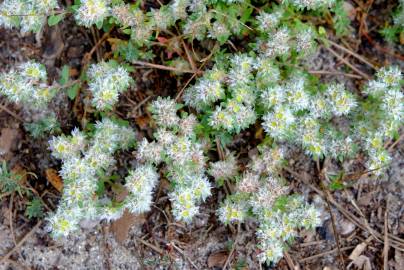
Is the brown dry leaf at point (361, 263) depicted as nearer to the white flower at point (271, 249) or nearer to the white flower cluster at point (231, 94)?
the white flower at point (271, 249)

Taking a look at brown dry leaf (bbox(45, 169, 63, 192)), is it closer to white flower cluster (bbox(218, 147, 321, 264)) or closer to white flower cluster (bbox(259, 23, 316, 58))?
white flower cluster (bbox(218, 147, 321, 264))

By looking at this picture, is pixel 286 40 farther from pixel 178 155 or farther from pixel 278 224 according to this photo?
pixel 278 224

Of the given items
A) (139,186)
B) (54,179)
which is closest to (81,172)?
(139,186)

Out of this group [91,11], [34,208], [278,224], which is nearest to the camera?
[91,11]

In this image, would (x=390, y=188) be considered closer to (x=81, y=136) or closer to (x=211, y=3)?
(x=211, y=3)

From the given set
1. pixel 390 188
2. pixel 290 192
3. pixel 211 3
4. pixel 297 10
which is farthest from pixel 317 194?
pixel 211 3

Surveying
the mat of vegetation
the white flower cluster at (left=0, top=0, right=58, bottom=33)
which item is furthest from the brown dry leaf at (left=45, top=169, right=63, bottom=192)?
the white flower cluster at (left=0, top=0, right=58, bottom=33)

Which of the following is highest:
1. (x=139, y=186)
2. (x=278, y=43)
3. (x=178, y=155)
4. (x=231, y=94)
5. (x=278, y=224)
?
(x=278, y=43)
